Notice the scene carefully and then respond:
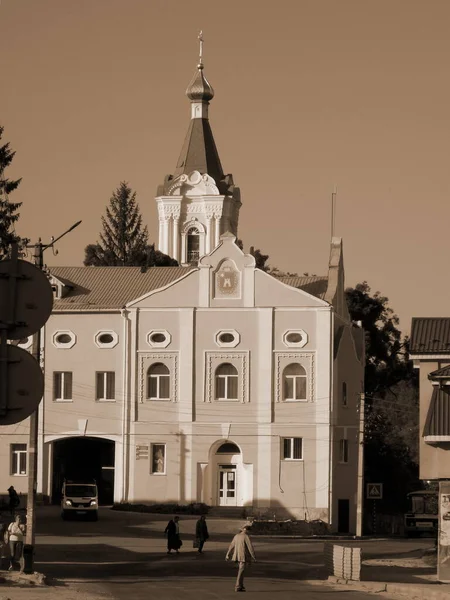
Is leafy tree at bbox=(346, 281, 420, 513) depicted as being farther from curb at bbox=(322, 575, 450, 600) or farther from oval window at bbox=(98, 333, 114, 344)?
curb at bbox=(322, 575, 450, 600)

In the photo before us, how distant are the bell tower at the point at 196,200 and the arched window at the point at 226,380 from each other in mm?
34285

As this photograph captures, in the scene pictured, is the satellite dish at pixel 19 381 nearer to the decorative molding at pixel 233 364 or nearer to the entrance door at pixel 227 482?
the decorative molding at pixel 233 364

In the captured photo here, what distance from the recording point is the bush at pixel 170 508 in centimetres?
6788

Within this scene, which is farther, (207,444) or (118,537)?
(207,444)

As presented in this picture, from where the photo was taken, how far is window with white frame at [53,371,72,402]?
71562 millimetres

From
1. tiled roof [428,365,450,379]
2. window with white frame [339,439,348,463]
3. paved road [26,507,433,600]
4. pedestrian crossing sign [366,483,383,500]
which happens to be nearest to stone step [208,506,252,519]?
paved road [26,507,433,600]

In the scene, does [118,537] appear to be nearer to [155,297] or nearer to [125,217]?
[155,297]

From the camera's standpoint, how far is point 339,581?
34031 mm

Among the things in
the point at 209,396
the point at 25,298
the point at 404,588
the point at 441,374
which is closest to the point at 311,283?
the point at 209,396

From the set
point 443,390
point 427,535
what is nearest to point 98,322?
point 427,535

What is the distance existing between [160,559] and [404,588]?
14.5 m

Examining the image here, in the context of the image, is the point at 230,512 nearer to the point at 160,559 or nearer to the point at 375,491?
the point at 375,491

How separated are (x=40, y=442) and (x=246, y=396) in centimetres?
1018

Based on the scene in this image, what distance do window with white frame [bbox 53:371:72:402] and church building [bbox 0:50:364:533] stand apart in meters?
0.05
